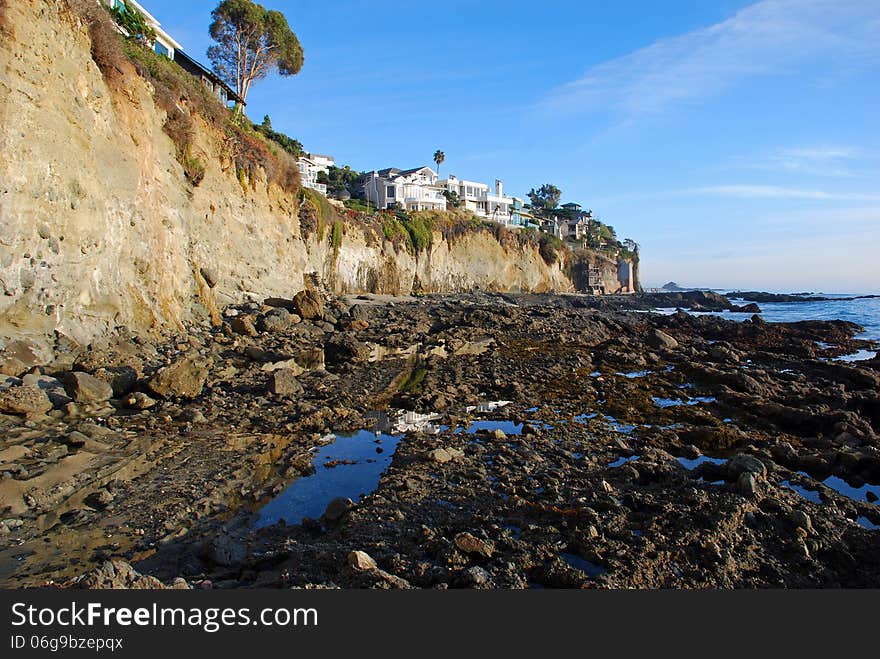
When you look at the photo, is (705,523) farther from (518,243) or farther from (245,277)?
(518,243)

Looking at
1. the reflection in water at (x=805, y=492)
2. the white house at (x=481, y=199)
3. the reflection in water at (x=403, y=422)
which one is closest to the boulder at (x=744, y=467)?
the reflection in water at (x=805, y=492)

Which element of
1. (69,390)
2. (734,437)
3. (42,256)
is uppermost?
(42,256)

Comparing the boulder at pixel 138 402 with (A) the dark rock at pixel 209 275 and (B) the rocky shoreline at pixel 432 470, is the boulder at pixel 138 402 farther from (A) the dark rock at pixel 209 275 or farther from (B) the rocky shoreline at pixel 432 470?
(A) the dark rock at pixel 209 275

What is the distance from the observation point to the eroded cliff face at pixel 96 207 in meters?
11.3

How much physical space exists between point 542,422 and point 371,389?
4.76 m

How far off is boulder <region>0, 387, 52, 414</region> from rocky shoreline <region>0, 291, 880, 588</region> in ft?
0.12

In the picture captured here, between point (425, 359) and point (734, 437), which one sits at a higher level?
point (425, 359)

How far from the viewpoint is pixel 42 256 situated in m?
11.7

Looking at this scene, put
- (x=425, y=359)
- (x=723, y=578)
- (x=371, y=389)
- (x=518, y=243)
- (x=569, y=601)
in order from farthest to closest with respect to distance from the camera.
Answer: (x=518, y=243), (x=425, y=359), (x=371, y=389), (x=723, y=578), (x=569, y=601)

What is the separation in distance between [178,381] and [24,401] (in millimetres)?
2636

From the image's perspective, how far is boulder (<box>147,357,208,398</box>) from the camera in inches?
418

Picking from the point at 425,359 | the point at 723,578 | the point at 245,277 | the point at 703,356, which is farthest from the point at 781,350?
the point at 245,277

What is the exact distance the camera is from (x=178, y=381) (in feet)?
35.5

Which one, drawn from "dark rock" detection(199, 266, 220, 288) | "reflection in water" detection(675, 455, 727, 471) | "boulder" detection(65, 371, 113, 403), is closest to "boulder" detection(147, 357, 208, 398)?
"boulder" detection(65, 371, 113, 403)
